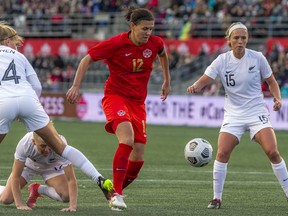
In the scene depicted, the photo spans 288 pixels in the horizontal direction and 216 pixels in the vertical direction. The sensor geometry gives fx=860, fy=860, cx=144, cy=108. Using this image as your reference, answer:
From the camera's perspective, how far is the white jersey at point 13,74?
29.5 feet

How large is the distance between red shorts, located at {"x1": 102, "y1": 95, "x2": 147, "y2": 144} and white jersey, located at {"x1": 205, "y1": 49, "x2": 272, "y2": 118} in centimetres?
100

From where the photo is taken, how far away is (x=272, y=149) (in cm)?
1019

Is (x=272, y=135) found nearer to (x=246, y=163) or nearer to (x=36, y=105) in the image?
(x=36, y=105)

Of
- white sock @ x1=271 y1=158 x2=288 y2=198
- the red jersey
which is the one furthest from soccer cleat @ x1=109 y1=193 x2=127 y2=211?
white sock @ x1=271 y1=158 x2=288 y2=198

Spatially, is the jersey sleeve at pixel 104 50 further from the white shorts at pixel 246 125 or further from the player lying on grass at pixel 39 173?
the white shorts at pixel 246 125

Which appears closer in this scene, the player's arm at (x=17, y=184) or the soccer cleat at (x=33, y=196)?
the player's arm at (x=17, y=184)

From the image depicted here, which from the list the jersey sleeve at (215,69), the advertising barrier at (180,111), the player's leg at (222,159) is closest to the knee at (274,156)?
the player's leg at (222,159)

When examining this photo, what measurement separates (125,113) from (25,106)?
1845 mm

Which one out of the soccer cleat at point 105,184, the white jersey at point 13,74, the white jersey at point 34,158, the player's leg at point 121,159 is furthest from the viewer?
the player's leg at point 121,159

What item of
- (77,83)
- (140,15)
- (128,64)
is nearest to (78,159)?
(77,83)

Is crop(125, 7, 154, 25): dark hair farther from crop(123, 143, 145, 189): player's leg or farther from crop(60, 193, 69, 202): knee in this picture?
crop(60, 193, 69, 202): knee

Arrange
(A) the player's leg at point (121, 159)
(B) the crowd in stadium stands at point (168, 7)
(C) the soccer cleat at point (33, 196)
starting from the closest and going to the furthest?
(A) the player's leg at point (121, 159) → (C) the soccer cleat at point (33, 196) → (B) the crowd in stadium stands at point (168, 7)

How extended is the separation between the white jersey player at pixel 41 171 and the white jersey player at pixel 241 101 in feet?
5.87

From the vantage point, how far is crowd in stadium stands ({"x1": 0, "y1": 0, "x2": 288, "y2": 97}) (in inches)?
1212
